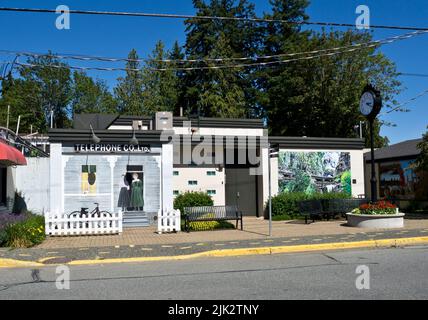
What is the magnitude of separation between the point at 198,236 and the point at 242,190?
813cm

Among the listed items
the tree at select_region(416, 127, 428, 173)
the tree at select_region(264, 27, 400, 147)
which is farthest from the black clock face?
the tree at select_region(264, 27, 400, 147)

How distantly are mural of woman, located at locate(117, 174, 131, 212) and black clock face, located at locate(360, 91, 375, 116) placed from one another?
9.66 meters

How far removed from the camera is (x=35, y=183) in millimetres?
18156

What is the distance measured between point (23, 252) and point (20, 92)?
157 ft

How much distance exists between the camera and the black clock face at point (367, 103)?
1712 cm

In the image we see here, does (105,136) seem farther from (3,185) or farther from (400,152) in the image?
(400,152)

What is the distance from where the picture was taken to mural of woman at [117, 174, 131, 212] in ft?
58.7

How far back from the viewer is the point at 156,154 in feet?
60.3

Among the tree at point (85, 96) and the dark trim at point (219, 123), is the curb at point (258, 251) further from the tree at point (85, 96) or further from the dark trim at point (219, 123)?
the tree at point (85, 96)

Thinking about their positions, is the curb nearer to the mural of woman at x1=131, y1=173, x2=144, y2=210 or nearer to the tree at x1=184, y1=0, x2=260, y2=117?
the mural of woman at x1=131, y1=173, x2=144, y2=210

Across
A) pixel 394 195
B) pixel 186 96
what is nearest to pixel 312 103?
pixel 394 195

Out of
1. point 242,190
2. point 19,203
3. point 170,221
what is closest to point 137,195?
point 170,221

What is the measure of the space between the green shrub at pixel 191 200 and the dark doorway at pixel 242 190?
2923mm
